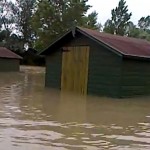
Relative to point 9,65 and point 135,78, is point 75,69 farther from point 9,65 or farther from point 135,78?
point 9,65

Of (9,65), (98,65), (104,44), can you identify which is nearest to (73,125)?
(104,44)

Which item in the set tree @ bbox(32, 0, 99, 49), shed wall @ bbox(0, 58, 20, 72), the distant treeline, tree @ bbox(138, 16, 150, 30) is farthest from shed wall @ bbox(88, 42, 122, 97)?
tree @ bbox(138, 16, 150, 30)

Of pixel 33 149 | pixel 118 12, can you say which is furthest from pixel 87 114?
pixel 118 12

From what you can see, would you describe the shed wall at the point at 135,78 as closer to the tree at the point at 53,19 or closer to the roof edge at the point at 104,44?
the roof edge at the point at 104,44

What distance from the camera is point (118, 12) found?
3147 inches

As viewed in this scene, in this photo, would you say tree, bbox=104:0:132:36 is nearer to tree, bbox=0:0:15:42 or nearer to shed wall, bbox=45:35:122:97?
tree, bbox=0:0:15:42

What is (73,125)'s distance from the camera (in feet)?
33.4

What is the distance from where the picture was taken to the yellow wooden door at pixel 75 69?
19.5 meters

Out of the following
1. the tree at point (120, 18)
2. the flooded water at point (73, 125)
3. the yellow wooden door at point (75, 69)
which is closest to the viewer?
the flooded water at point (73, 125)

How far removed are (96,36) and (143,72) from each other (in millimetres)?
3111

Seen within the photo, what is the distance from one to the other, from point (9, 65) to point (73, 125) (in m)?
32.5

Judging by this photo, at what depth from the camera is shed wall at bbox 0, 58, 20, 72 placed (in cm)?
4066

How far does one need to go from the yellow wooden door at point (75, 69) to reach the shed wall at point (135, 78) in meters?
2.29

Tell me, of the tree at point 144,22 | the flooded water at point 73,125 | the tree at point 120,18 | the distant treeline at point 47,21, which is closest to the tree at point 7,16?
the distant treeline at point 47,21
